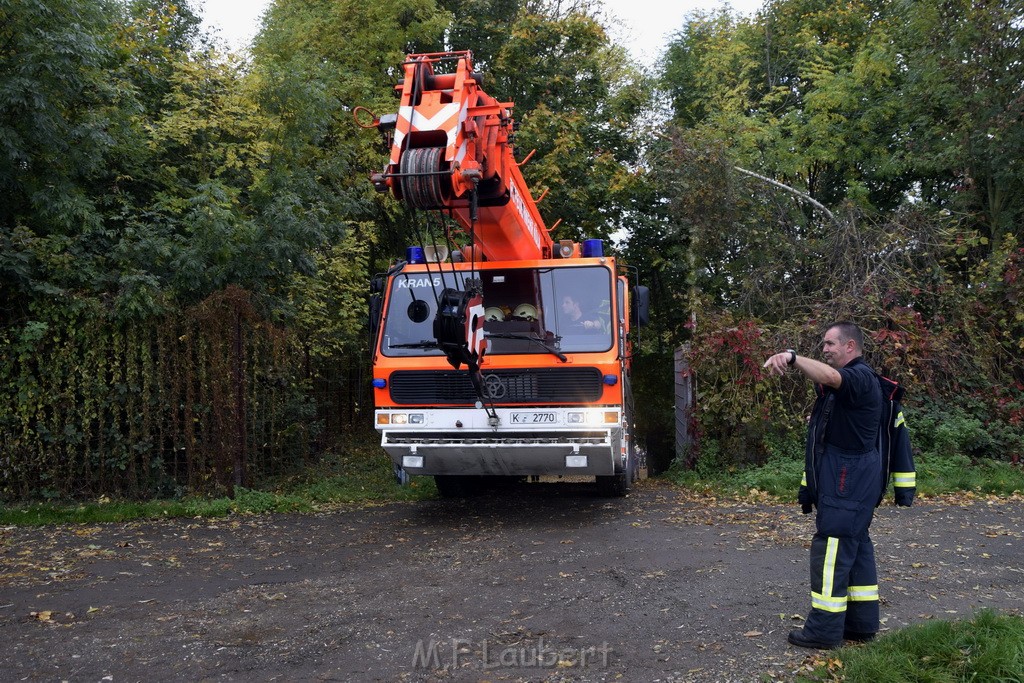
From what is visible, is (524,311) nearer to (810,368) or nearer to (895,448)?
(895,448)

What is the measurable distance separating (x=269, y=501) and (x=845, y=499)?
7.18 meters

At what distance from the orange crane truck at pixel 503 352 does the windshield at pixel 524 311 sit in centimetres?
1

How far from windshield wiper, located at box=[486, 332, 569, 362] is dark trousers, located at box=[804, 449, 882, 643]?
3.95 metres

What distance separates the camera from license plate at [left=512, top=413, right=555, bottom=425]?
28.4 ft

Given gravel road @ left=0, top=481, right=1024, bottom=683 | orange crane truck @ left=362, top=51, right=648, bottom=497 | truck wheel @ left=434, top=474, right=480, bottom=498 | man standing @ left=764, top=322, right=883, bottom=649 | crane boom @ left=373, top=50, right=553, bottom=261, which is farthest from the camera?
truck wheel @ left=434, top=474, right=480, bottom=498

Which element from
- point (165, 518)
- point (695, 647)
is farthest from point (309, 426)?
point (695, 647)

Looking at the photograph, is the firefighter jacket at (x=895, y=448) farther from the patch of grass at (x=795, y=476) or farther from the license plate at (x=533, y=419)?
the patch of grass at (x=795, y=476)

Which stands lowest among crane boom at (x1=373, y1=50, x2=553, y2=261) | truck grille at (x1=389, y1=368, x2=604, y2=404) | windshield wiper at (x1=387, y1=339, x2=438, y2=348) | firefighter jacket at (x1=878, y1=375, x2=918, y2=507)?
firefighter jacket at (x1=878, y1=375, x2=918, y2=507)

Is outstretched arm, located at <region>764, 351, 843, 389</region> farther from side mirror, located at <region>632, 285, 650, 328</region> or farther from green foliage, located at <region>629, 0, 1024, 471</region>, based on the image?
green foliage, located at <region>629, 0, 1024, 471</region>

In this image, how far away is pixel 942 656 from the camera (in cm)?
434

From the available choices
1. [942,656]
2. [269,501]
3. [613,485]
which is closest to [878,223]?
[613,485]

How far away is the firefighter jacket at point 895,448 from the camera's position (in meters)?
5.06

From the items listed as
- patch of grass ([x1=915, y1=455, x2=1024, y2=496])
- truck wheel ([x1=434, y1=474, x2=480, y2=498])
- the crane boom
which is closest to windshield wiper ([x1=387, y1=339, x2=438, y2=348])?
the crane boom

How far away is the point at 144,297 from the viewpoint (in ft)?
33.8
